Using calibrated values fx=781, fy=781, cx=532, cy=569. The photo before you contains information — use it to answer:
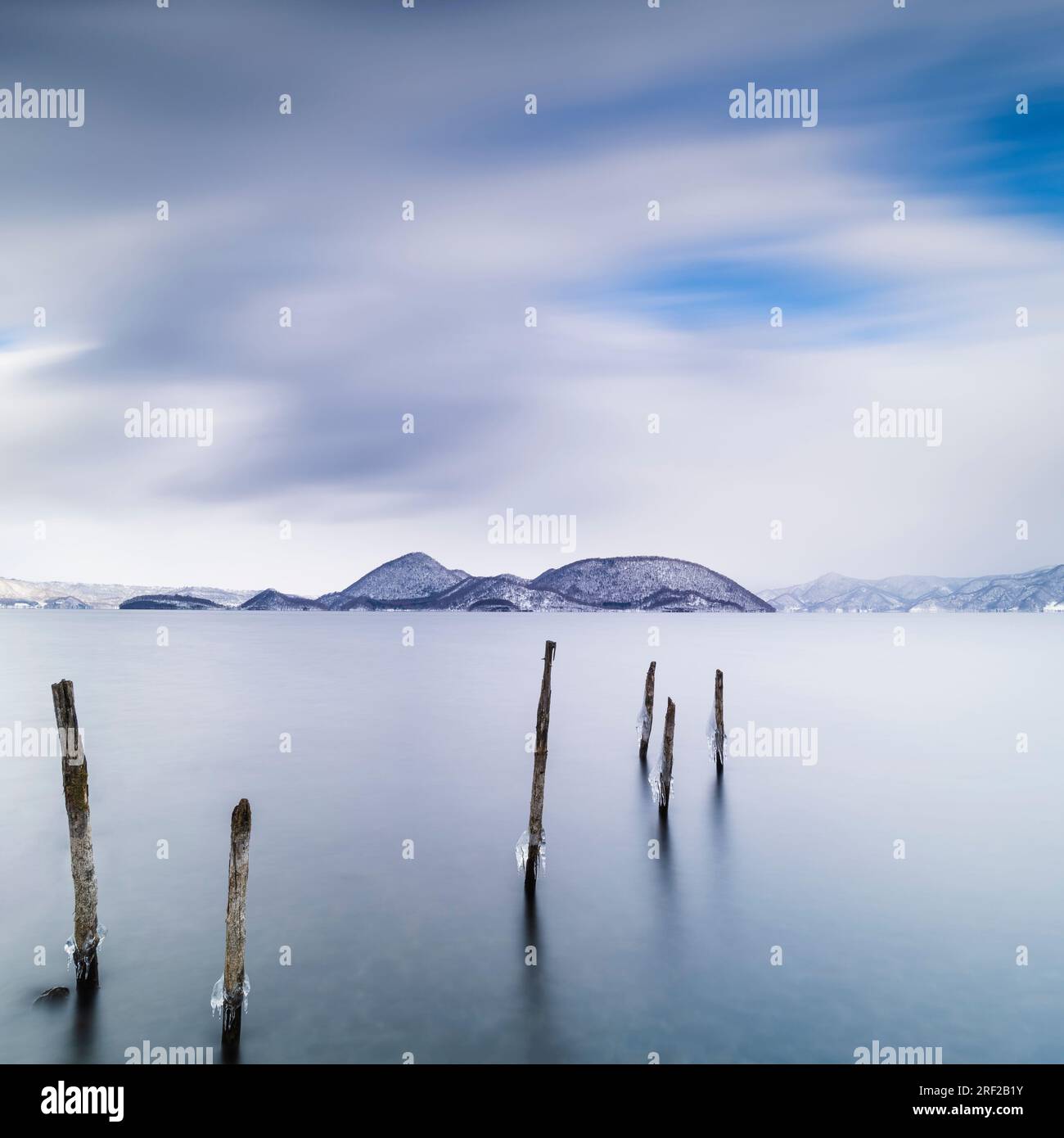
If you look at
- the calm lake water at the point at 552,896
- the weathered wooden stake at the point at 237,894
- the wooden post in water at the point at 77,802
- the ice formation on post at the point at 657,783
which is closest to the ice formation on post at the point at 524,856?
Answer: the calm lake water at the point at 552,896

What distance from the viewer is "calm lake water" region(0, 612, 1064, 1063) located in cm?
1223

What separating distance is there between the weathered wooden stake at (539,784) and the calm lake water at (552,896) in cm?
63

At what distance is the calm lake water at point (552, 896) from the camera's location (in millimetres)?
12227

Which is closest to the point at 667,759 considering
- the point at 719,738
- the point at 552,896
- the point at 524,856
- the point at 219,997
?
the point at 524,856

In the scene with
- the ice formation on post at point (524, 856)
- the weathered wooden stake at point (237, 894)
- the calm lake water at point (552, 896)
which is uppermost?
the weathered wooden stake at point (237, 894)

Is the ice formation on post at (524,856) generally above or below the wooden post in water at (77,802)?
below

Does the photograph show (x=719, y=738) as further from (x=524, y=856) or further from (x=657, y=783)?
(x=524, y=856)

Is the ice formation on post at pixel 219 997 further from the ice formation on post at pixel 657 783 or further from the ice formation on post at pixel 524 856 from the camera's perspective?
the ice formation on post at pixel 657 783

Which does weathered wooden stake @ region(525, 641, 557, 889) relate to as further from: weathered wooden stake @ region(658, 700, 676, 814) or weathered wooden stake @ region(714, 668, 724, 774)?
weathered wooden stake @ region(714, 668, 724, 774)

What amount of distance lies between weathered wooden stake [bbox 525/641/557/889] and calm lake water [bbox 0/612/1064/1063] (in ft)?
2.07

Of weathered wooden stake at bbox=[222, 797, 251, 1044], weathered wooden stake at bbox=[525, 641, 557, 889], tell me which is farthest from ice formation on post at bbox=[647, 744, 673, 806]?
weathered wooden stake at bbox=[222, 797, 251, 1044]

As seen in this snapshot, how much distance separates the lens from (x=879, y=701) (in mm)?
56000

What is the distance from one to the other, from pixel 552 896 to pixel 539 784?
3.11 meters
